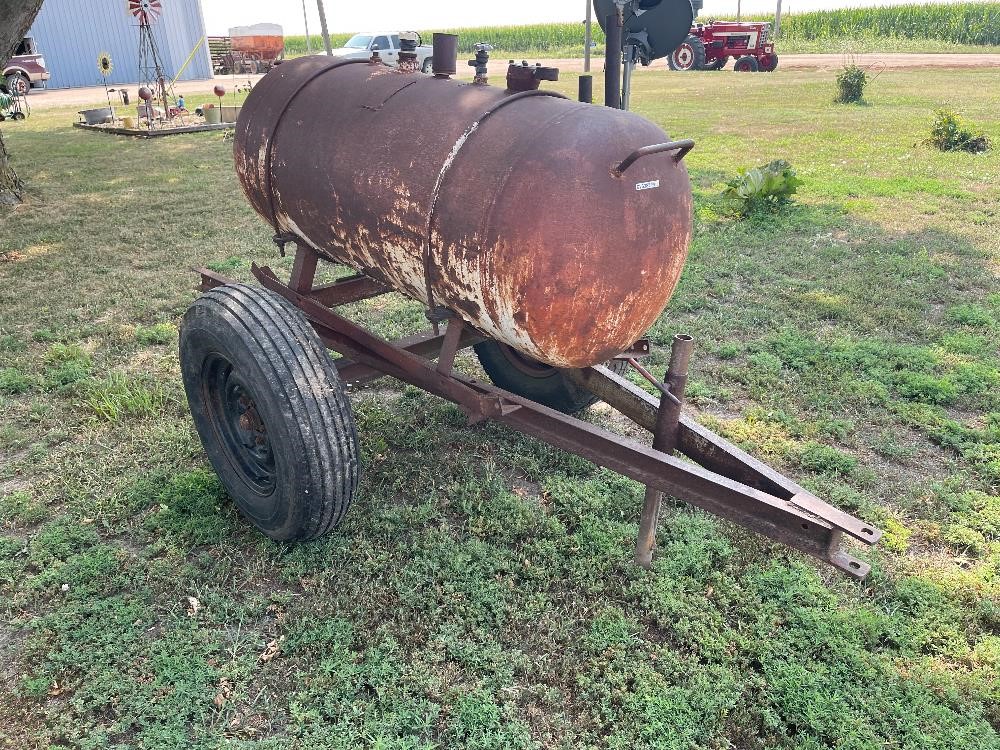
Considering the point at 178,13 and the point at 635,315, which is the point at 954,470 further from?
the point at 178,13

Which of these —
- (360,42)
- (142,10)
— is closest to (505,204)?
(142,10)

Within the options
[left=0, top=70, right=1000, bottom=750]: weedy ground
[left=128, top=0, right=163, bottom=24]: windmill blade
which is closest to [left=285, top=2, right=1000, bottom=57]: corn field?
[left=128, top=0, right=163, bottom=24]: windmill blade

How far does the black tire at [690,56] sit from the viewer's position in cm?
2366

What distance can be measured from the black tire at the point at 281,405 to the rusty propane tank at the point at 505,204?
0.44m

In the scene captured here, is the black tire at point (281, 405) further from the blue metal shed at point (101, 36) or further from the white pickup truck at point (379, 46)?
the blue metal shed at point (101, 36)

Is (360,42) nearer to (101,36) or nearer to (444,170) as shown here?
(101,36)

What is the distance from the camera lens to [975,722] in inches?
86.4

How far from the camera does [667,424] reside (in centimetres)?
265

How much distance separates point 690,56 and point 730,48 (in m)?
1.29

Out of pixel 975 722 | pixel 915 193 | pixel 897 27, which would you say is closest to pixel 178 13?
pixel 915 193

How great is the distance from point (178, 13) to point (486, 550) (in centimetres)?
3100

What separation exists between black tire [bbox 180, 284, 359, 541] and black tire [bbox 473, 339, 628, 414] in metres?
1.16

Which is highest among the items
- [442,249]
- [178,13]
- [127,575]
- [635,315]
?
[178,13]

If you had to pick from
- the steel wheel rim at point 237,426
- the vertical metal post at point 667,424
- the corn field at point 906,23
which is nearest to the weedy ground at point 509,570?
the vertical metal post at point 667,424
